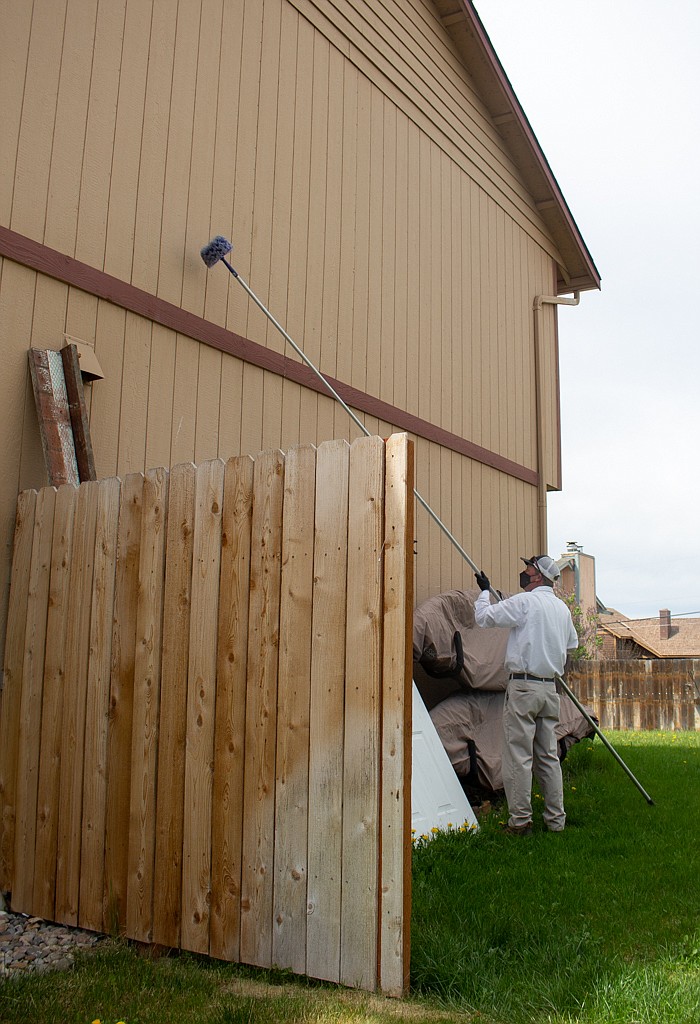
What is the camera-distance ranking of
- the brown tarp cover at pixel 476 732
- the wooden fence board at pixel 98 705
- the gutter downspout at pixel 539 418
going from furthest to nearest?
the gutter downspout at pixel 539 418
the brown tarp cover at pixel 476 732
the wooden fence board at pixel 98 705

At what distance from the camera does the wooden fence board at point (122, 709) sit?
368cm

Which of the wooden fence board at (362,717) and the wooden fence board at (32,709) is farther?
the wooden fence board at (32,709)

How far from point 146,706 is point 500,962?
1680mm

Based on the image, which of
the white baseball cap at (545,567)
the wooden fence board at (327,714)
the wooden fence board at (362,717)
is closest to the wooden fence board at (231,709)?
the wooden fence board at (327,714)

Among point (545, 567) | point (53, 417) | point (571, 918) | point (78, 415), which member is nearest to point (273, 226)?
point (78, 415)

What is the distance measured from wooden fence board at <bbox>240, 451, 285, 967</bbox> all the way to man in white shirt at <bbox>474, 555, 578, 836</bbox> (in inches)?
101

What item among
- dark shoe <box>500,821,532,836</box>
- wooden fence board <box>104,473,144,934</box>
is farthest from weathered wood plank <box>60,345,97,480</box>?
dark shoe <box>500,821,532,836</box>

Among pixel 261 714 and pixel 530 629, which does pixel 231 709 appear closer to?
pixel 261 714

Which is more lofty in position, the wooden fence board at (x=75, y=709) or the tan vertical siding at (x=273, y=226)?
the tan vertical siding at (x=273, y=226)

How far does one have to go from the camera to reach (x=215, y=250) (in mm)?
5594

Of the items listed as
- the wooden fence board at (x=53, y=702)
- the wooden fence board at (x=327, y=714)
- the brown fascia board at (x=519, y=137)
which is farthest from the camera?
the brown fascia board at (x=519, y=137)

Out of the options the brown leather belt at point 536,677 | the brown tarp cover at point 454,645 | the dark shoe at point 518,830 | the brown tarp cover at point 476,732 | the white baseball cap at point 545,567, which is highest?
the white baseball cap at point 545,567

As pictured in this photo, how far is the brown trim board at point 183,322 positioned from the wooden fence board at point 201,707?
180 cm

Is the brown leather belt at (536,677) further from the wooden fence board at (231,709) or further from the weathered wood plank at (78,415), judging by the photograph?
the weathered wood plank at (78,415)
